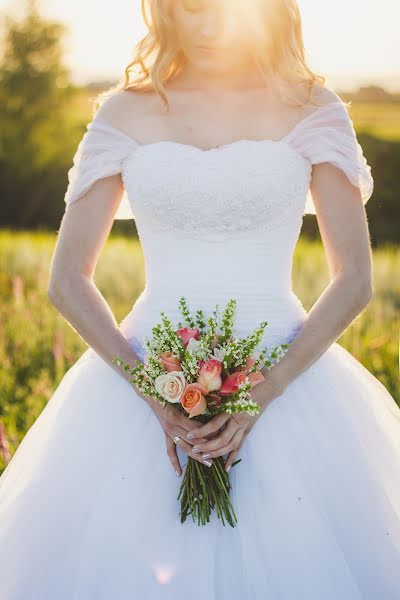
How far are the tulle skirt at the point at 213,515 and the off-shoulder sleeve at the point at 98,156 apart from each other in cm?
89

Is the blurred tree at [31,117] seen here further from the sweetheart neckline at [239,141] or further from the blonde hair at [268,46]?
the sweetheart neckline at [239,141]

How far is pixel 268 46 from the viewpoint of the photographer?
3.75 meters

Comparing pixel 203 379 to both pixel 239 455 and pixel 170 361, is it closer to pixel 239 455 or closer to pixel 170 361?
pixel 170 361

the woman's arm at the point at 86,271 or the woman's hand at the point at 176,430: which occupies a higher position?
the woman's arm at the point at 86,271

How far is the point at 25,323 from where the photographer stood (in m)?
7.84

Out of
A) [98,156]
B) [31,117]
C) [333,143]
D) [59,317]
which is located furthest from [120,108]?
[31,117]

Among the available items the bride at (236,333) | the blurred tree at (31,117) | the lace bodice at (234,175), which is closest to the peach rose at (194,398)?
the bride at (236,333)

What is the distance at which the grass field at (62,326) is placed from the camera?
20.7 ft

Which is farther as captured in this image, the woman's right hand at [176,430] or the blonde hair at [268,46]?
the blonde hair at [268,46]

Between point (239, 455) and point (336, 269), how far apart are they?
909mm

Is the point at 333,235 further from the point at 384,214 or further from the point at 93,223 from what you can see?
the point at 384,214

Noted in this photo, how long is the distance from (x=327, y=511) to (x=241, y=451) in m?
0.41

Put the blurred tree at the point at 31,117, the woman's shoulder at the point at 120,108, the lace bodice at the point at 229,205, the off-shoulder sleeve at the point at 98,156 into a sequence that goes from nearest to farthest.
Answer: the lace bodice at the point at 229,205
the off-shoulder sleeve at the point at 98,156
the woman's shoulder at the point at 120,108
the blurred tree at the point at 31,117

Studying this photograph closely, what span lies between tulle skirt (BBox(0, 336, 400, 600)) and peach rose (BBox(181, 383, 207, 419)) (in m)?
0.51
